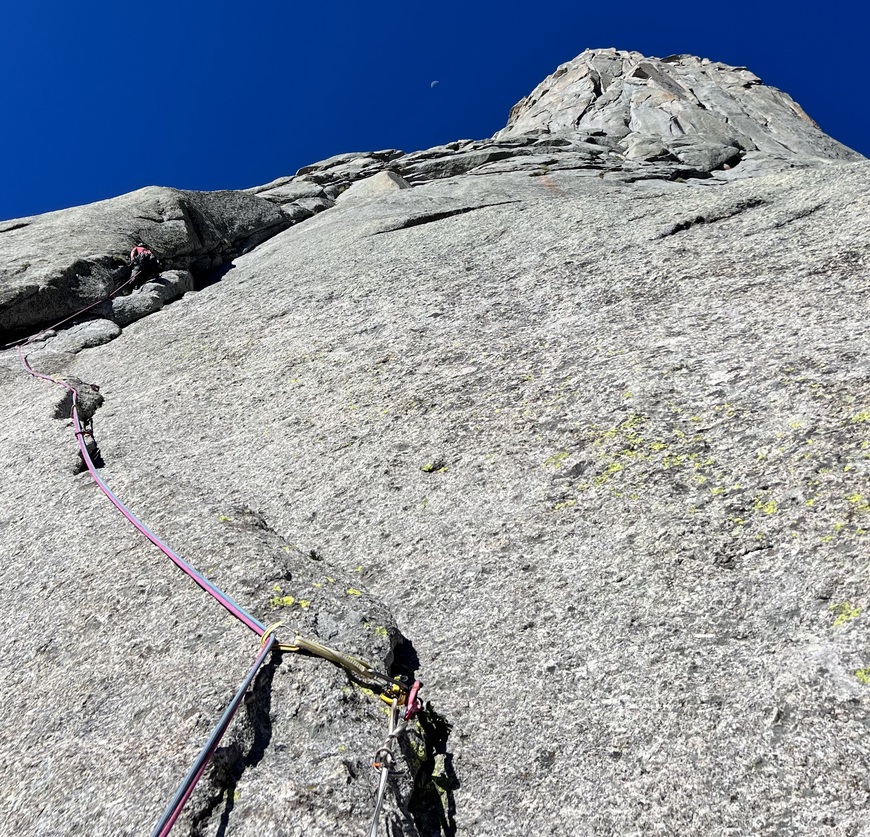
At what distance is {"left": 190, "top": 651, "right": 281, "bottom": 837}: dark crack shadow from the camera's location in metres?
3.60

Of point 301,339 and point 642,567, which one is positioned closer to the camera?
point 642,567

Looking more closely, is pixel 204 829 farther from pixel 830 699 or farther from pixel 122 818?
pixel 830 699

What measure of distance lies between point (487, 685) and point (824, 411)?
3.69 meters

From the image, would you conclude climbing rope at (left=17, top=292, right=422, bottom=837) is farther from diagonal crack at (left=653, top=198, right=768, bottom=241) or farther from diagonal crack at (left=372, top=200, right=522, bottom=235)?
diagonal crack at (left=372, top=200, right=522, bottom=235)

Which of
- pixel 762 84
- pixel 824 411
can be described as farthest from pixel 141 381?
pixel 762 84

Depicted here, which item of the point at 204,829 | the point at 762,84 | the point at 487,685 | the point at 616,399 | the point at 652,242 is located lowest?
A: the point at 487,685

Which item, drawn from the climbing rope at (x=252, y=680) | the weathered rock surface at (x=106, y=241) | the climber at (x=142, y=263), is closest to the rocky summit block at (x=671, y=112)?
the weathered rock surface at (x=106, y=241)

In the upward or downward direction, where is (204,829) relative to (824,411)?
downward

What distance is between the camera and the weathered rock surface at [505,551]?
384 cm

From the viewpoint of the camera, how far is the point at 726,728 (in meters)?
3.92

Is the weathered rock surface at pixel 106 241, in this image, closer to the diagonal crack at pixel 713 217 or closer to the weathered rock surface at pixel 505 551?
the weathered rock surface at pixel 505 551

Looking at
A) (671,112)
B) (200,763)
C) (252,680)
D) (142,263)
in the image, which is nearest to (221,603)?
(252,680)

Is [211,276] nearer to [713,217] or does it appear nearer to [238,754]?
[713,217]

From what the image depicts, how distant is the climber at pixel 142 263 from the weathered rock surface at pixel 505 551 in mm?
6054
